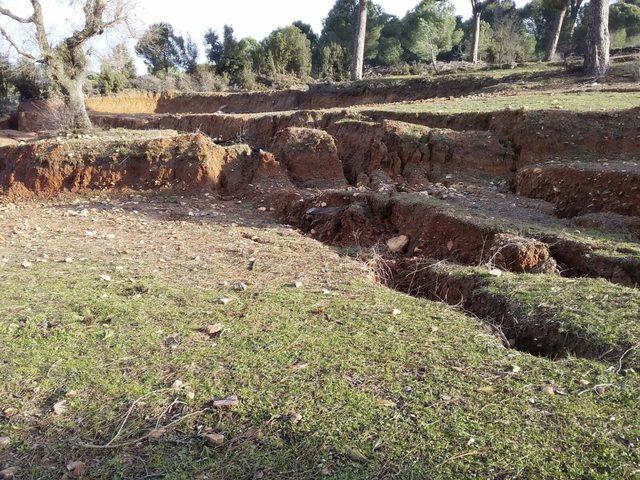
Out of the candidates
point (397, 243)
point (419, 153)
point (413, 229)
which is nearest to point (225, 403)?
point (397, 243)

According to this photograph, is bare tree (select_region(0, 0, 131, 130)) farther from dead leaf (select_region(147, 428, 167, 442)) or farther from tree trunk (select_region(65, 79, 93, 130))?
dead leaf (select_region(147, 428, 167, 442))

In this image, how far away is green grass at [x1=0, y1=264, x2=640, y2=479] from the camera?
100 inches

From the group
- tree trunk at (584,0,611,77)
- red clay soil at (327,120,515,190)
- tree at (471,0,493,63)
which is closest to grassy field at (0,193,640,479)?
red clay soil at (327,120,515,190)

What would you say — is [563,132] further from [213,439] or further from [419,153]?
[213,439]

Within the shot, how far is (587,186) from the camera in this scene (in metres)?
6.93

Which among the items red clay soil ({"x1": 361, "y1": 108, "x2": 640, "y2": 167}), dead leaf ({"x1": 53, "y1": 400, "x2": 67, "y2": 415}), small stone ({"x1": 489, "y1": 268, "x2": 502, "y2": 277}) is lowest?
dead leaf ({"x1": 53, "y1": 400, "x2": 67, "y2": 415})

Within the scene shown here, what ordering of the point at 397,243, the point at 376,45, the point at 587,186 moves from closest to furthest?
the point at 397,243 → the point at 587,186 → the point at 376,45

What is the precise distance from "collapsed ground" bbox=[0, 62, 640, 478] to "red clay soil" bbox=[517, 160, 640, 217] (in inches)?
1.3

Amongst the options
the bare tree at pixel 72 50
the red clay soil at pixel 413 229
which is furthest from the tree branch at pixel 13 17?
the red clay soil at pixel 413 229

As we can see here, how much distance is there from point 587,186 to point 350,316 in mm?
4504

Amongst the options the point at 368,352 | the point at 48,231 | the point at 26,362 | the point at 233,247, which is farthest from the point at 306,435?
the point at 48,231

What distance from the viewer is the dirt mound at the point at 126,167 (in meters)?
A: 9.81

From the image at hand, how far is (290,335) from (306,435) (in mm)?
1091

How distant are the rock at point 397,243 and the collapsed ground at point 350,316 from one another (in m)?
0.02
